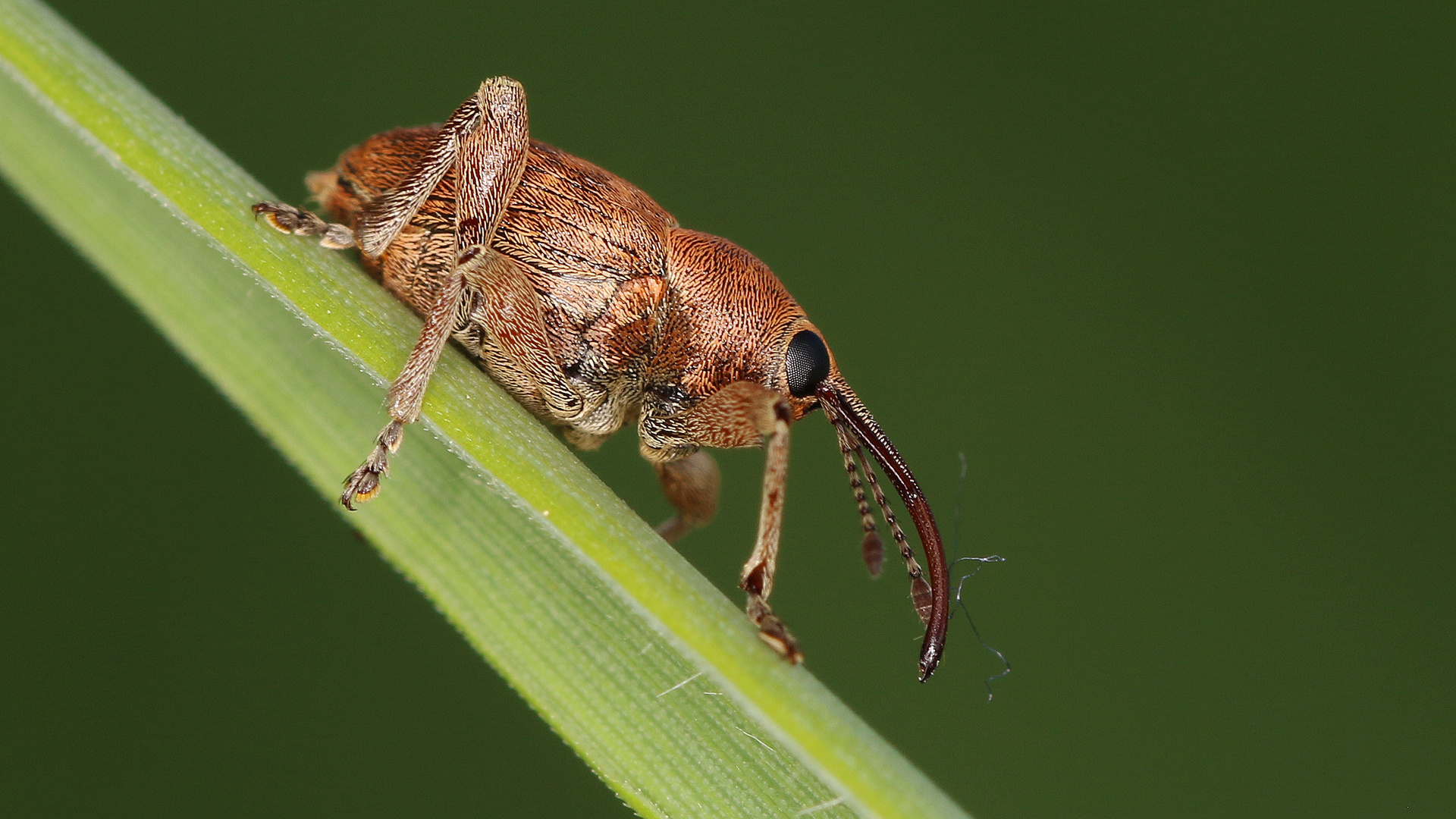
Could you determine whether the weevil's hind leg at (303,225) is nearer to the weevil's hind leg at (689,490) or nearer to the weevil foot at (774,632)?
the weevil's hind leg at (689,490)

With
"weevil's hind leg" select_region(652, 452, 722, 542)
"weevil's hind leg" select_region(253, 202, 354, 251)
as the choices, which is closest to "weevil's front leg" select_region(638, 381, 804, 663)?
"weevil's hind leg" select_region(652, 452, 722, 542)

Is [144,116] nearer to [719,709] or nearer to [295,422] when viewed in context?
[295,422]

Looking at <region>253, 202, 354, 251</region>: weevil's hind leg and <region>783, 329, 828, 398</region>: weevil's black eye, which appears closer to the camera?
<region>253, 202, 354, 251</region>: weevil's hind leg

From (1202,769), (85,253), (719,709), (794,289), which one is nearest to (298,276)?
(85,253)

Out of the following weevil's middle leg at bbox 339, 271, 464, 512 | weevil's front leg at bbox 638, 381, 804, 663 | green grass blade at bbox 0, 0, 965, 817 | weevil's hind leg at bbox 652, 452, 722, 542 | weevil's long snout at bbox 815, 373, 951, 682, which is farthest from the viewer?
weevil's hind leg at bbox 652, 452, 722, 542

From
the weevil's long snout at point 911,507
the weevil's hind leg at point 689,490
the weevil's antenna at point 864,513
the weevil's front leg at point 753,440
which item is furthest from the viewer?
the weevil's hind leg at point 689,490

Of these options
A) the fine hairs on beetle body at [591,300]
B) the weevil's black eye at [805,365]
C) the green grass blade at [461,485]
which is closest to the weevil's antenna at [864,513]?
the fine hairs on beetle body at [591,300]

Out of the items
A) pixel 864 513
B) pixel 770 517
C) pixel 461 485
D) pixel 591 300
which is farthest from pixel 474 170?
pixel 864 513

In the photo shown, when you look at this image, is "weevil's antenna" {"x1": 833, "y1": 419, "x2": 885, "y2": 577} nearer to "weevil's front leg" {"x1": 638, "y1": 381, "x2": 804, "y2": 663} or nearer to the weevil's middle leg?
"weevil's front leg" {"x1": 638, "y1": 381, "x2": 804, "y2": 663}
